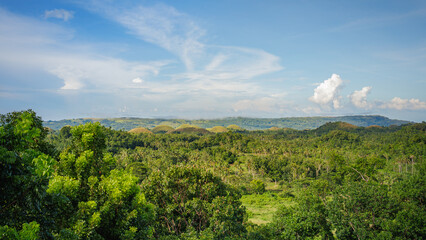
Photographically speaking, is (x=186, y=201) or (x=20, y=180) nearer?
(x=20, y=180)

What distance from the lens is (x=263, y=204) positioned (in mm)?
57906

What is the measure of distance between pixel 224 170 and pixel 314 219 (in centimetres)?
5729

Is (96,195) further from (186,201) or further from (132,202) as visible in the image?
(186,201)

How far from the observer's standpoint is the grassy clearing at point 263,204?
47.9 meters

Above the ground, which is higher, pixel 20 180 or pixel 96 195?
pixel 20 180

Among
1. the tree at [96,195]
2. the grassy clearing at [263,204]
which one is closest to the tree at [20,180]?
the tree at [96,195]

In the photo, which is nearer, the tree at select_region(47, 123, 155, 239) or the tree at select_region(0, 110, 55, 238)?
the tree at select_region(0, 110, 55, 238)

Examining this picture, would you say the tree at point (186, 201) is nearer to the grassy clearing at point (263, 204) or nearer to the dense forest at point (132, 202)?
the dense forest at point (132, 202)

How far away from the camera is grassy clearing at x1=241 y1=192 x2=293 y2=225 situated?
47.9 metres

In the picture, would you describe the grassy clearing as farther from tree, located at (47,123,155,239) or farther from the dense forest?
tree, located at (47,123,155,239)

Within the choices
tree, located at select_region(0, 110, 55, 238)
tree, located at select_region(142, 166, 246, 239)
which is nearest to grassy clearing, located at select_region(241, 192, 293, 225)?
tree, located at select_region(142, 166, 246, 239)

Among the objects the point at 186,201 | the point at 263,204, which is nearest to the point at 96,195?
the point at 186,201

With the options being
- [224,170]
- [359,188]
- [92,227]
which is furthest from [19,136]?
[224,170]

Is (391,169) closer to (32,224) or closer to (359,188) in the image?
(359,188)
